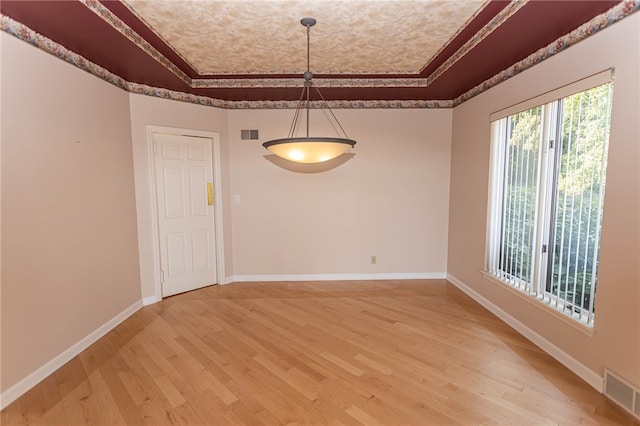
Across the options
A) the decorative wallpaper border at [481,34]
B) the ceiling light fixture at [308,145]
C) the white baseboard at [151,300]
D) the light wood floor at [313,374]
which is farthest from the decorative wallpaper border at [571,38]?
the white baseboard at [151,300]

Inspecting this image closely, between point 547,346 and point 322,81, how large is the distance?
3494mm

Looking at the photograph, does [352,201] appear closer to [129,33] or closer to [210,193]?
[210,193]

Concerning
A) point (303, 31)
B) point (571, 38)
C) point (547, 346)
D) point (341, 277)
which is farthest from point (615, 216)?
point (341, 277)

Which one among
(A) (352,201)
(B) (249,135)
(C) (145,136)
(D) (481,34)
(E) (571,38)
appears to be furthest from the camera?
(A) (352,201)

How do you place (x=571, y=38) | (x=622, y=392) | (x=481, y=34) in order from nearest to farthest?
(x=622, y=392), (x=571, y=38), (x=481, y=34)

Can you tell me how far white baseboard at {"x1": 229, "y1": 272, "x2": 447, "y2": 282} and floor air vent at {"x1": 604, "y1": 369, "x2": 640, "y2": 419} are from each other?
253cm

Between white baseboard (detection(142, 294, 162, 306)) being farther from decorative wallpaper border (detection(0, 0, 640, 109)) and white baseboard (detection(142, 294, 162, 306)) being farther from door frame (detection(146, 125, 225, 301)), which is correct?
decorative wallpaper border (detection(0, 0, 640, 109))

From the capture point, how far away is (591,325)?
7.22 ft

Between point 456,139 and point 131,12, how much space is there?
388cm

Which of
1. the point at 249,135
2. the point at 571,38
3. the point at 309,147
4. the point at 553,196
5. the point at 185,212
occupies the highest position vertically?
the point at 571,38

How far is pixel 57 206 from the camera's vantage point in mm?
2443

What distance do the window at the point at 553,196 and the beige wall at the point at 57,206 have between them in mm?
4002

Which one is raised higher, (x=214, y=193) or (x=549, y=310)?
(x=214, y=193)

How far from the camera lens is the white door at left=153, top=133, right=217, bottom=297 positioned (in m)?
3.76
